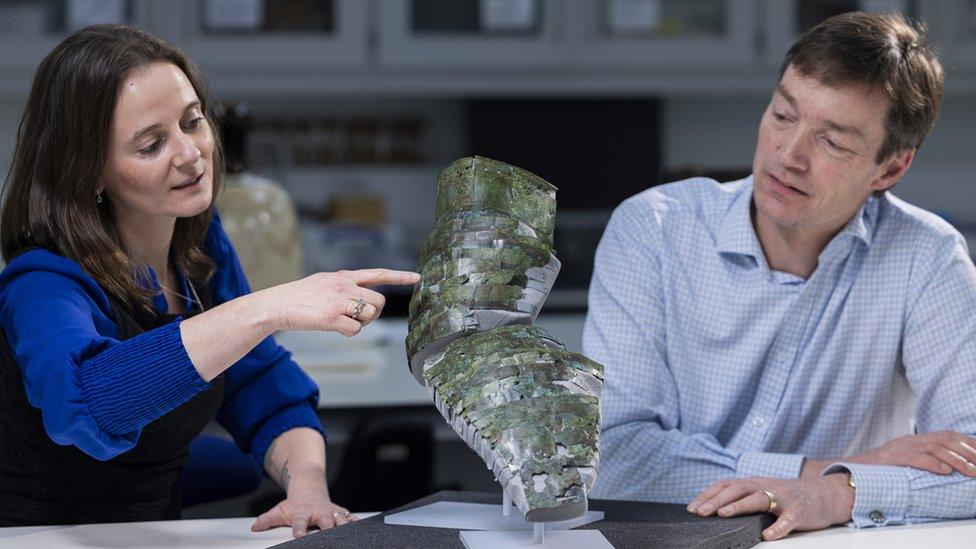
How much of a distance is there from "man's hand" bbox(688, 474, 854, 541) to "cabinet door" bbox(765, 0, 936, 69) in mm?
2535

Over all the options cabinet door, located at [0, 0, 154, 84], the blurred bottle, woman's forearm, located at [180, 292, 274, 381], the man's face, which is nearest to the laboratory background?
cabinet door, located at [0, 0, 154, 84]

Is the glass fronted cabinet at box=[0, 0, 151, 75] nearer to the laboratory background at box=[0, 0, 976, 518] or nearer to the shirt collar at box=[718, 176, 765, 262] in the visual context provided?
the laboratory background at box=[0, 0, 976, 518]

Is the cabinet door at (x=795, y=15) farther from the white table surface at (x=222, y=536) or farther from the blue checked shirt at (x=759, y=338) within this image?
the white table surface at (x=222, y=536)

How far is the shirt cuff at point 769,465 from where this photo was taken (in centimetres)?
139

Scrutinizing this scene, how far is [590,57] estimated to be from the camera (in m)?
3.57

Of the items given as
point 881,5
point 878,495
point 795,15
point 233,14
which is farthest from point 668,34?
point 878,495

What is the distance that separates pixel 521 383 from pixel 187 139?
0.54m

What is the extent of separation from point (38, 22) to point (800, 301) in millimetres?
2587

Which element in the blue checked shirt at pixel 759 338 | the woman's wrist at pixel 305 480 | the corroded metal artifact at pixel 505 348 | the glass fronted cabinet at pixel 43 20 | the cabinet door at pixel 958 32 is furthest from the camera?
the cabinet door at pixel 958 32

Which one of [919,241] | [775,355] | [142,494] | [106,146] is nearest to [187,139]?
[106,146]

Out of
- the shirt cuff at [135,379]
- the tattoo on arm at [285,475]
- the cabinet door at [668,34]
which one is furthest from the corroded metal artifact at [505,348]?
the cabinet door at [668,34]

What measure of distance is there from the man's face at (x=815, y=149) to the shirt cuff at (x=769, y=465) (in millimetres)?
301

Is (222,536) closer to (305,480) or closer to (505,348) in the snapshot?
(305,480)

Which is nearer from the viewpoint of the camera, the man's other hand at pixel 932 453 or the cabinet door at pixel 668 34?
the man's other hand at pixel 932 453
